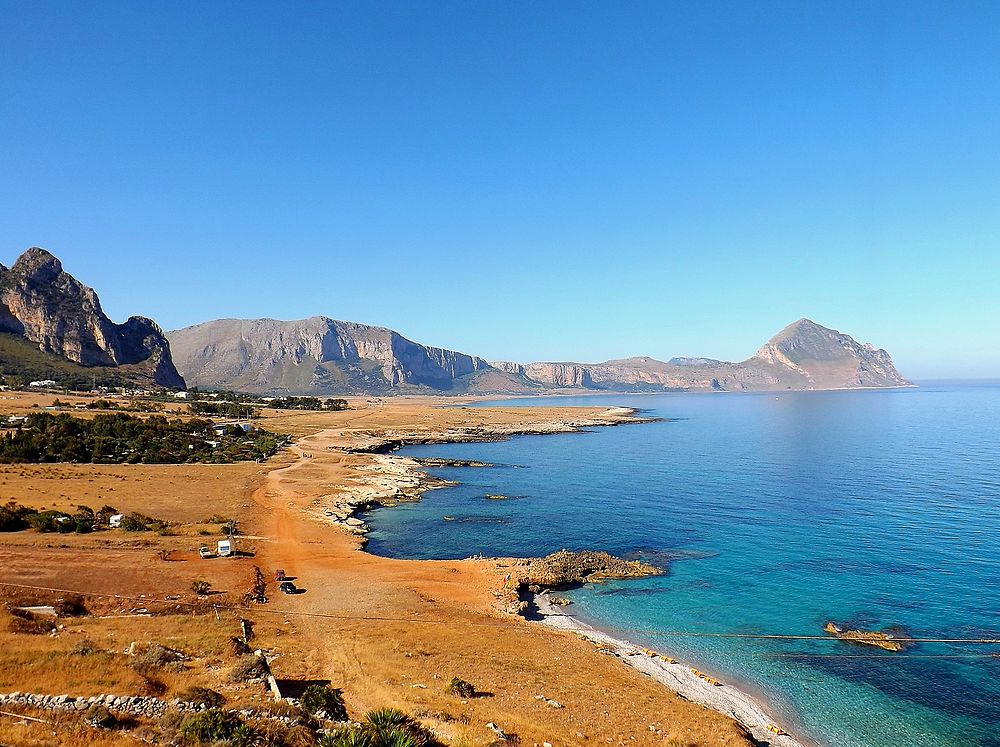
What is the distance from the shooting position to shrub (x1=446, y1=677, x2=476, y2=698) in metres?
21.4

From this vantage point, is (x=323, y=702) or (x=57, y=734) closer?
(x=57, y=734)

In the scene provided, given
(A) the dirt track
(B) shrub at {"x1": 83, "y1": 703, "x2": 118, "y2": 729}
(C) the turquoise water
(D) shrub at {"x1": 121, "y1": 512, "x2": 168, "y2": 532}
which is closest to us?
(B) shrub at {"x1": 83, "y1": 703, "x2": 118, "y2": 729}

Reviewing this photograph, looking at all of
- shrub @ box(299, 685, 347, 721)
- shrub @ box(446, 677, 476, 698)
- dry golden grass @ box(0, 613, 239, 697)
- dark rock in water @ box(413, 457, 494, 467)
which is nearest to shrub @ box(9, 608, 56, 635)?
dry golden grass @ box(0, 613, 239, 697)

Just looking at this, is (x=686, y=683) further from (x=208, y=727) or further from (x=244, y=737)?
(x=208, y=727)

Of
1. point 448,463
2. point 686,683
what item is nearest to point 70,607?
point 686,683

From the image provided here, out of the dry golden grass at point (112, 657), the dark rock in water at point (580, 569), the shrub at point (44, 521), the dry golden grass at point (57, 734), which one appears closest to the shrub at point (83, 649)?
the dry golden grass at point (112, 657)

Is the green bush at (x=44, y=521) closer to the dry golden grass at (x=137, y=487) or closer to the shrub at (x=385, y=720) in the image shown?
the dry golden grass at (x=137, y=487)

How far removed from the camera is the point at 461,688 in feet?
71.1

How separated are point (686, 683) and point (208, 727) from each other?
1947 centimetres

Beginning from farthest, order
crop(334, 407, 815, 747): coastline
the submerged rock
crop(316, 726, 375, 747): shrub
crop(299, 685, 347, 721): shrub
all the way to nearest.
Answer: the submerged rock
crop(334, 407, 815, 747): coastline
crop(299, 685, 347, 721): shrub
crop(316, 726, 375, 747): shrub

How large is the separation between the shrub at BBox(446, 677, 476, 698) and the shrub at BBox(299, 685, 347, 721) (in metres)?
4.11

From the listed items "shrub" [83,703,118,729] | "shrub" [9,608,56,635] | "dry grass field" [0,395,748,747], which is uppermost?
"shrub" [83,703,118,729]

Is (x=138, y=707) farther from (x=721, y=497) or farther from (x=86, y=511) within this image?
(x=721, y=497)

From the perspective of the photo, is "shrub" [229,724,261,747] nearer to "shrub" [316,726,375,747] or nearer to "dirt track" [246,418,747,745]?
"shrub" [316,726,375,747]
